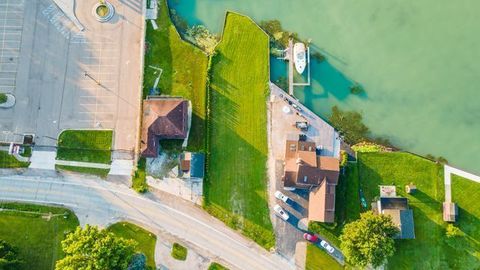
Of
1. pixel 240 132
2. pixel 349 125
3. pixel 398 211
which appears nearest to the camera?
pixel 398 211

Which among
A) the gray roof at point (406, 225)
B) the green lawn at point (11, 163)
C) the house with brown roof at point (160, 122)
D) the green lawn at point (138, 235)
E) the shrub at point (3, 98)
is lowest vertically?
the green lawn at point (138, 235)

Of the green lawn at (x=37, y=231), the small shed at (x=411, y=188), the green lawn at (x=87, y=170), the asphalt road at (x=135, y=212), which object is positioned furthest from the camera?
the green lawn at (x=87, y=170)

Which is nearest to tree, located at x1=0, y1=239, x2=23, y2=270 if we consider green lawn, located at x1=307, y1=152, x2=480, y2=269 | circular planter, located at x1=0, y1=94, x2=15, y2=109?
circular planter, located at x1=0, y1=94, x2=15, y2=109

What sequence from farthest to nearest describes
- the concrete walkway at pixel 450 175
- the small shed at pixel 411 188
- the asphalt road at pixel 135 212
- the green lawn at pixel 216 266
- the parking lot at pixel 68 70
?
the parking lot at pixel 68 70 → the concrete walkway at pixel 450 175 → the small shed at pixel 411 188 → the asphalt road at pixel 135 212 → the green lawn at pixel 216 266

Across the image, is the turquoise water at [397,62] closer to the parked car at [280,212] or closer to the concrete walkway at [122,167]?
the parked car at [280,212]

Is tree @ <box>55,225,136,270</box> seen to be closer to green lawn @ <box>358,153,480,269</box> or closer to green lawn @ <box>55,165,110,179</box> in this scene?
green lawn @ <box>55,165,110,179</box>

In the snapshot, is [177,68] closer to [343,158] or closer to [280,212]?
[280,212]

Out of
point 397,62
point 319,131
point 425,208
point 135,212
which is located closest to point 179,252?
point 135,212

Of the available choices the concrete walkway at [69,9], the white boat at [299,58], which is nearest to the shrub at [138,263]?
the concrete walkway at [69,9]

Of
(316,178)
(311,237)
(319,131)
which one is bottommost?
(311,237)
